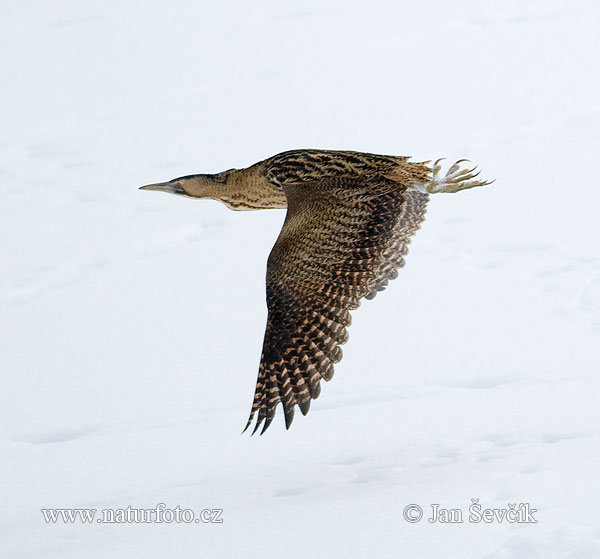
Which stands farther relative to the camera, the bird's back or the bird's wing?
the bird's back

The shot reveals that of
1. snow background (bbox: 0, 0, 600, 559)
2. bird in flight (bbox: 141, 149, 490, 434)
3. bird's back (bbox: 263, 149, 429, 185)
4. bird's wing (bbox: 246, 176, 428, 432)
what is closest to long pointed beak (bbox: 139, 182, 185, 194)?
snow background (bbox: 0, 0, 600, 559)

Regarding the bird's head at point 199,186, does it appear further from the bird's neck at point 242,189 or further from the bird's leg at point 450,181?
the bird's leg at point 450,181

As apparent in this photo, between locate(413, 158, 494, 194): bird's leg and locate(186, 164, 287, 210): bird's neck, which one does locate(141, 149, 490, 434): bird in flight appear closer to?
locate(413, 158, 494, 194): bird's leg

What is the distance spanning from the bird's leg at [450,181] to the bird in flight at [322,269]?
0.78 feet

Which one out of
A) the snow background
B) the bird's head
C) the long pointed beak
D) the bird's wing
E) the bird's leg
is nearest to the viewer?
the snow background

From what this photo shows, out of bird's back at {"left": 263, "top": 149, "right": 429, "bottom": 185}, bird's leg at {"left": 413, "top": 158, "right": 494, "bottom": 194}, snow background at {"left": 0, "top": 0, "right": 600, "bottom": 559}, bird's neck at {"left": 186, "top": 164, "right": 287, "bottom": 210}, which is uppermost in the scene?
bird's back at {"left": 263, "top": 149, "right": 429, "bottom": 185}

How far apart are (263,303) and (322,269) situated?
1.42 m

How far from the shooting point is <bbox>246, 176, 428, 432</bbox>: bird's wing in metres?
5.26

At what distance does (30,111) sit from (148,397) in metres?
5.35

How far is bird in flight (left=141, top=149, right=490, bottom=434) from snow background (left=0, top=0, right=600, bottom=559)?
0.26m

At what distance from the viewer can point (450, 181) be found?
6.01 metres

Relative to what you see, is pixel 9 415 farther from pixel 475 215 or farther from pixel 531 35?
pixel 531 35

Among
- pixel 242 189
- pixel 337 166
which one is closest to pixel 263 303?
pixel 242 189

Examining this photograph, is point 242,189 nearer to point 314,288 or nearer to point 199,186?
point 199,186
